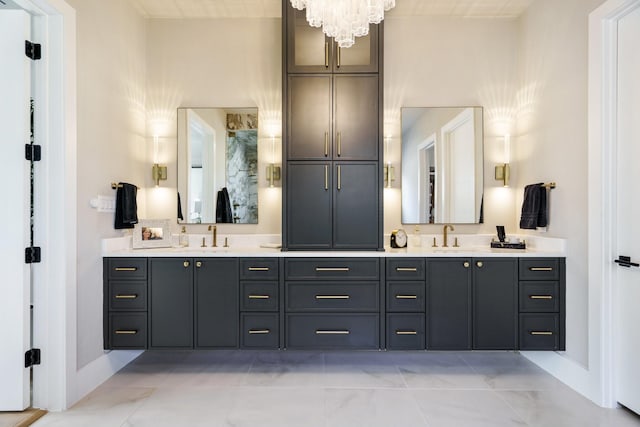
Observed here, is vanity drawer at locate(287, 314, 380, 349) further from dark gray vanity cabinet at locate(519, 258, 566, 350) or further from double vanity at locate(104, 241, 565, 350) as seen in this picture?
→ dark gray vanity cabinet at locate(519, 258, 566, 350)

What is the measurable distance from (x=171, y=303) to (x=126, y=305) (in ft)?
1.12

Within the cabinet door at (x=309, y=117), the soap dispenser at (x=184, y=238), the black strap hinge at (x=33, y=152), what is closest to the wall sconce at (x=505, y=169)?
the cabinet door at (x=309, y=117)

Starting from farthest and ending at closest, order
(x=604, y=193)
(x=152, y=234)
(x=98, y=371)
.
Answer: (x=152, y=234), (x=98, y=371), (x=604, y=193)

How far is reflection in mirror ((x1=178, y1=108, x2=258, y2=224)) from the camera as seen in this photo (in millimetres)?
3402

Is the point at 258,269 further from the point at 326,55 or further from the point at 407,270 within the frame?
the point at 326,55

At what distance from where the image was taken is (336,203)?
293cm

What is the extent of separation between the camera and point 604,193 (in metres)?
2.37

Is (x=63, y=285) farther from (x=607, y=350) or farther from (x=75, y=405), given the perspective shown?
(x=607, y=350)

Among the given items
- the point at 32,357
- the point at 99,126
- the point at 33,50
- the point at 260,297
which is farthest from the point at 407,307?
the point at 33,50

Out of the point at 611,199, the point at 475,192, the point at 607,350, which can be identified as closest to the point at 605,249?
the point at 611,199

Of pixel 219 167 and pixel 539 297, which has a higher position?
pixel 219 167

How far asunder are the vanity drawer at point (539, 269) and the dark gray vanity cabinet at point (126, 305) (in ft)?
9.50

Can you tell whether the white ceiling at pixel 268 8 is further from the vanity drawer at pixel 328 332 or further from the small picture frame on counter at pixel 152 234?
the vanity drawer at pixel 328 332

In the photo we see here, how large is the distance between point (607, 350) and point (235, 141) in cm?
328
